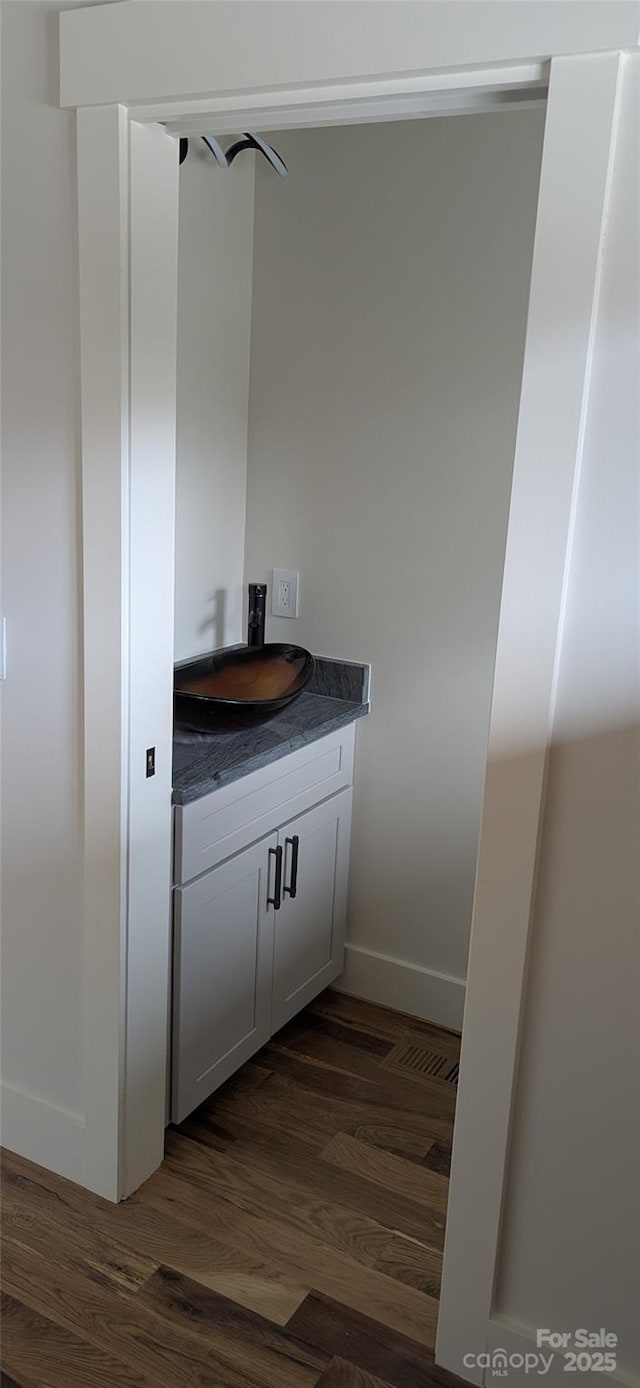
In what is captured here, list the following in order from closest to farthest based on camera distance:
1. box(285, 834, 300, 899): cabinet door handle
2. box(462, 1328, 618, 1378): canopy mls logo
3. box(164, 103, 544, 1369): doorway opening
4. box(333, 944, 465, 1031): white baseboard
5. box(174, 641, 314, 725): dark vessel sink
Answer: box(462, 1328, 618, 1378): canopy mls logo
box(164, 103, 544, 1369): doorway opening
box(285, 834, 300, 899): cabinet door handle
box(174, 641, 314, 725): dark vessel sink
box(333, 944, 465, 1031): white baseboard

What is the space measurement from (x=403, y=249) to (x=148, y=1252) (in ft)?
7.32

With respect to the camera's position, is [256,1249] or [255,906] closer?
[256,1249]

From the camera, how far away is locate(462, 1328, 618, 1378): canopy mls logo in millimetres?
1669

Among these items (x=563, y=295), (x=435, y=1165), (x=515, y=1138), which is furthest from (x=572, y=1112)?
(x=563, y=295)

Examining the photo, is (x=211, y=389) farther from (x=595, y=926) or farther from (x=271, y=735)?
(x=595, y=926)

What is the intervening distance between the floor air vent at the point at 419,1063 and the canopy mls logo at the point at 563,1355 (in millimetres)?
853

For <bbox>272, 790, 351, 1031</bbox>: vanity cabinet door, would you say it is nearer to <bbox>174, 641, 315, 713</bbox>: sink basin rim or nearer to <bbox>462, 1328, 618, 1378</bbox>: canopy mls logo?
<bbox>174, 641, 315, 713</bbox>: sink basin rim

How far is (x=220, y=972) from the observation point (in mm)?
2354

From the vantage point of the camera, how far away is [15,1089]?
2.28 meters

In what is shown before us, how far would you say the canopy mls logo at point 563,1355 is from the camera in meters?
1.67

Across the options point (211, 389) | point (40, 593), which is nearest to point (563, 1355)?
point (40, 593)

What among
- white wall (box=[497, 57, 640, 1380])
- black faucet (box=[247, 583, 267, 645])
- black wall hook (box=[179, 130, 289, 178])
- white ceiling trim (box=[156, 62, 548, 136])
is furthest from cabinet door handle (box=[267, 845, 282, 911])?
black wall hook (box=[179, 130, 289, 178])

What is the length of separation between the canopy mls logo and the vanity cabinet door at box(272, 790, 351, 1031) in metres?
1.01

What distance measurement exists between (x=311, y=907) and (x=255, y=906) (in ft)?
0.97
